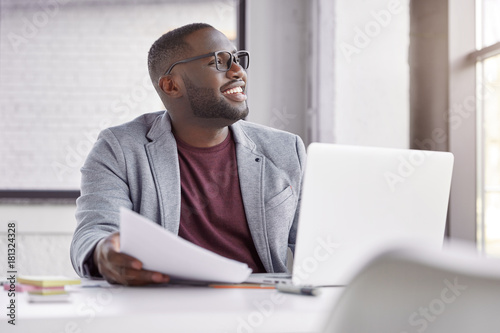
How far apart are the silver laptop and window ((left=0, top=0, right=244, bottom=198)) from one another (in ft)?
7.53

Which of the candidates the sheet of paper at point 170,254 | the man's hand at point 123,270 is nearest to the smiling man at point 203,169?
the man's hand at point 123,270

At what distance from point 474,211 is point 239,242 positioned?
128cm

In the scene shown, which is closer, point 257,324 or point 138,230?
point 257,324

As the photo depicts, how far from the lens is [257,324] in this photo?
84cm

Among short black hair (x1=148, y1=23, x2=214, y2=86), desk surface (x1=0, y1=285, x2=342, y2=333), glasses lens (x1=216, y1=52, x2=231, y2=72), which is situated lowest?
desk surface (x1=0, y1=285, x2=342, y2=333)

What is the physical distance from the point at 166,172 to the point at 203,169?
0.17 meters

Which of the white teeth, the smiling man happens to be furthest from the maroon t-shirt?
the white teeth

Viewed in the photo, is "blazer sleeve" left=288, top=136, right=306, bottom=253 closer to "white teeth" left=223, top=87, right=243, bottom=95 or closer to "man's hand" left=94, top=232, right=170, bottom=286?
"white teeth" left=223, top=87, right=243, bottom=95

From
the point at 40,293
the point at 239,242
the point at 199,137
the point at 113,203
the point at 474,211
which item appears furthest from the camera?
the point at 474,211

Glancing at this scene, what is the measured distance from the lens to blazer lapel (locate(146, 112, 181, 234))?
1654 mm

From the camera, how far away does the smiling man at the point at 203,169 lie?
1.65 metres

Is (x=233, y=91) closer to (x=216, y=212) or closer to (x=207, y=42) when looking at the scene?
(x=207, y=42)

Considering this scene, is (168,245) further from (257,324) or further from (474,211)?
A: (474,211)

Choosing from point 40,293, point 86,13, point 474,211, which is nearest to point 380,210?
point 40,293
